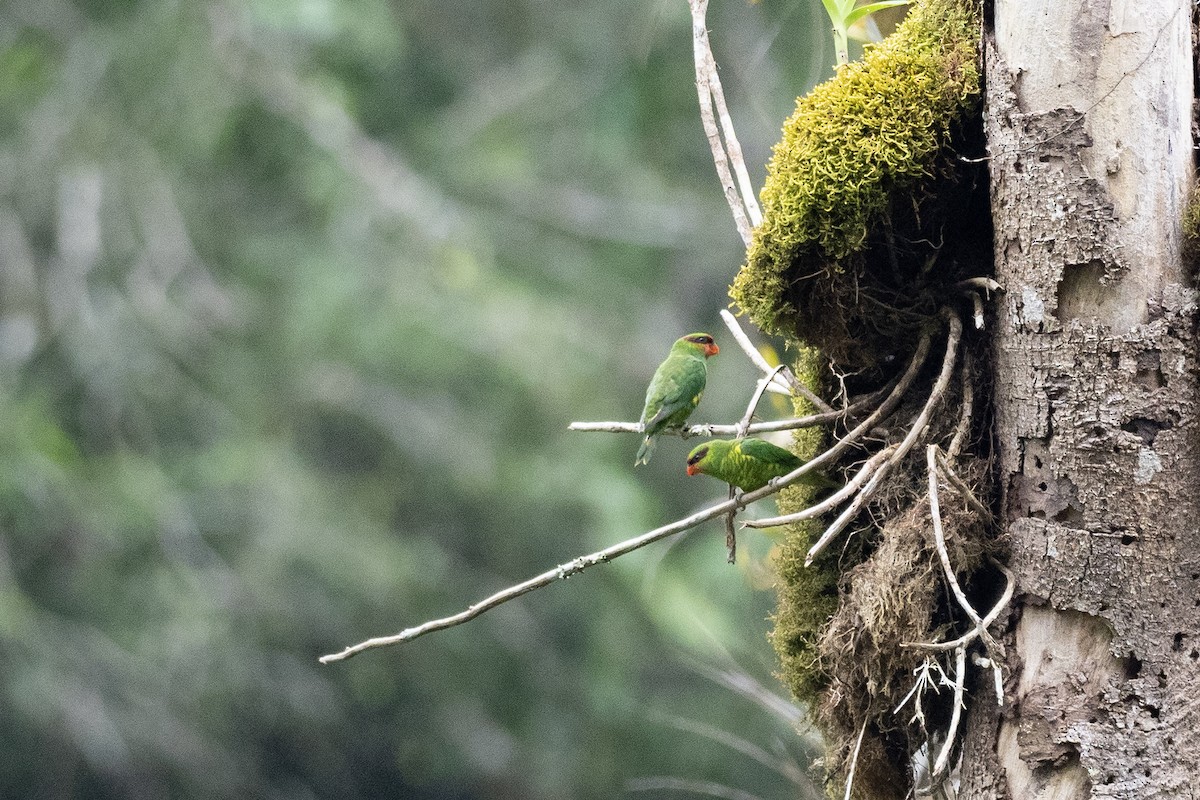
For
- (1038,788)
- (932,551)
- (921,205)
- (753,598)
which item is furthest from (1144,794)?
(753,598)

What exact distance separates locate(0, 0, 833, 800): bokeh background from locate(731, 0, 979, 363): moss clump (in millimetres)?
5988

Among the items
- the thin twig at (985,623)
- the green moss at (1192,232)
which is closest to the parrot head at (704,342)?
the thin twig at (985,623)

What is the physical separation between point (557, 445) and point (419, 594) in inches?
70.7

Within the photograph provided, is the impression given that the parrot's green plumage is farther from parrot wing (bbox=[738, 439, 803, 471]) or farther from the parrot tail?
the parrot tail

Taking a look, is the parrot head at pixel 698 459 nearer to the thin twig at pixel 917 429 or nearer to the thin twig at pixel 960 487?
the thin twig at pixel 917 429

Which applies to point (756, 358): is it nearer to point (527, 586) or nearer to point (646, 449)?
point (646, 449)

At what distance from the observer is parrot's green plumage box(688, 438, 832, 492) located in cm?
241

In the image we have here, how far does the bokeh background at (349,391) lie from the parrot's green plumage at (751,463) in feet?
18.9

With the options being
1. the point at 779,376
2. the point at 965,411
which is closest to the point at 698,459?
the point at 779,376

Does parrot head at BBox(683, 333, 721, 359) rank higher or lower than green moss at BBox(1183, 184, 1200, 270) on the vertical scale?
higher

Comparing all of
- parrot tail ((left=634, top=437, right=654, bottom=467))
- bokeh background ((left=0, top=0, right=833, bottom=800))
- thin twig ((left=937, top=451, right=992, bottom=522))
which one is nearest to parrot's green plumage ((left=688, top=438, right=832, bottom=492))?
thin twig ((left=937, top=451, right=992, bottom=522))

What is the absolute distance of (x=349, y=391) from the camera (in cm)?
1085

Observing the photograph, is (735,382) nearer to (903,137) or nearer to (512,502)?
(512,502)

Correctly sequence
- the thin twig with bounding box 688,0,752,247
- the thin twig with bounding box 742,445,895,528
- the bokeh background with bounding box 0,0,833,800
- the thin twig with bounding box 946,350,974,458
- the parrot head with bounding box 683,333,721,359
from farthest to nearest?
the bokeh background with bounding box 0,0,833,800
the parrot head with bounding box 683,333,721,359
the thin twig with bounding box 688,0,752,247
the thin twig with bounding box 946,350,974,458
the thin twig with bounding box 742,445,895,528
